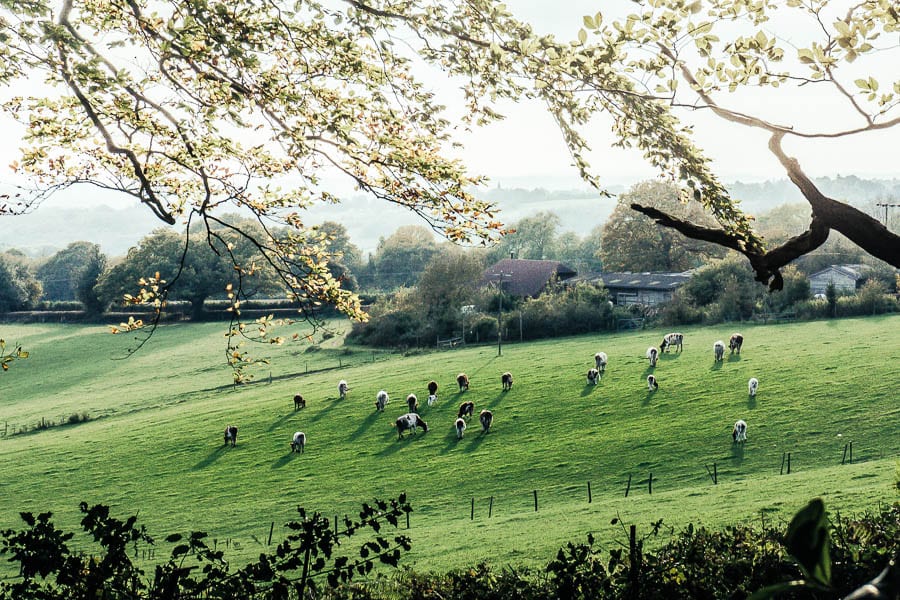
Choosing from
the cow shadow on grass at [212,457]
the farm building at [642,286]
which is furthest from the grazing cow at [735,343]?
the cow shadow on grass at [212,457]

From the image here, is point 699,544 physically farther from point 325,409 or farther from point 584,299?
point 584,299

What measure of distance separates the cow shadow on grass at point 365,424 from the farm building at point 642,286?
130ft

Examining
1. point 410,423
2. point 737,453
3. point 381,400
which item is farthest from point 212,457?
point 737,453

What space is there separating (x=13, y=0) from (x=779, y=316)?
2635 inches

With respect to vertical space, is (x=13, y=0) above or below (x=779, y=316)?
above

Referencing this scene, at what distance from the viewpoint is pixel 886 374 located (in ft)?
138

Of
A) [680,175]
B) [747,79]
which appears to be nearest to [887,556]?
[680,175]

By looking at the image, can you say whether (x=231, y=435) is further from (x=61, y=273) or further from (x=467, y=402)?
(x=61, y=273)

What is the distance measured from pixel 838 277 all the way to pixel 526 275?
3543cm

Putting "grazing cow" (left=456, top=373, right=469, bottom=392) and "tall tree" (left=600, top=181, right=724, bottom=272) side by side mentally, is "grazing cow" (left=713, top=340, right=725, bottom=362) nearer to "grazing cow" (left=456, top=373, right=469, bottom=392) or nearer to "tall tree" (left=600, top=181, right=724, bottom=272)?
"grazing cow" (left=456, top=373, right=469, bottom=392)

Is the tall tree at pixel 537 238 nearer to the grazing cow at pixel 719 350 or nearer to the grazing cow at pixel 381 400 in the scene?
the grazing cow at pixel 719 350

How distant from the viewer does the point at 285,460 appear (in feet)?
126

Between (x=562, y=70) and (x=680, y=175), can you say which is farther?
(x=680, y=175)

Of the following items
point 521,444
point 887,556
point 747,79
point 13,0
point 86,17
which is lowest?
point 521,444
